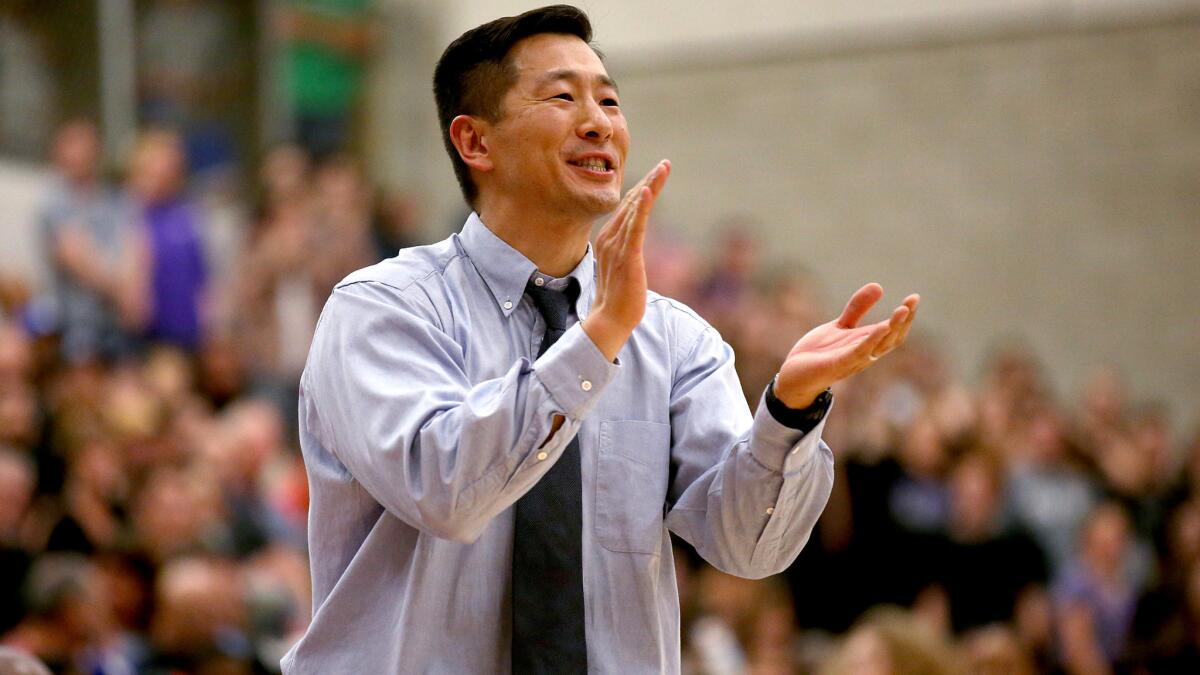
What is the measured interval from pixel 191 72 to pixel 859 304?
7905 mm

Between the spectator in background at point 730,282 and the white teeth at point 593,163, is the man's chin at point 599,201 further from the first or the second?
the spectator in background at point 730,282

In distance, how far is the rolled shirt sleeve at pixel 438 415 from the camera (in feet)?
7.11

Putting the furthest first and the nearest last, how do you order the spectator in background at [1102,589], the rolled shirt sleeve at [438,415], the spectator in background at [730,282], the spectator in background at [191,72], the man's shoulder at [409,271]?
the spectator in background at [191,72]
the spectator in background at [730,282]
the spectator in background at [1102,589]
the man's shoulder at [409,271]
the rolled shirt sleeve at [438,415]

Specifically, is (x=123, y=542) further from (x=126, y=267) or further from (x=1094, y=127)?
(x=1094, y=127)

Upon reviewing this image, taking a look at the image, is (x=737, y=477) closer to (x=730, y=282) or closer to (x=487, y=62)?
(x=487, y=62)

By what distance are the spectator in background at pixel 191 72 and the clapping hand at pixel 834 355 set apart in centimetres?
737

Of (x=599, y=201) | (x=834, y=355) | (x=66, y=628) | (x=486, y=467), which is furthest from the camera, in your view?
(x=66, y=628)

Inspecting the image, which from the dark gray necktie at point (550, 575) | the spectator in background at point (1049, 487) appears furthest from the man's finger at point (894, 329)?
the spectator in background at point (1049, 487)

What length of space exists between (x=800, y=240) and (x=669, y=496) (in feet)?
30.8

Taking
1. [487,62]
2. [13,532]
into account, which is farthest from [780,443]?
[13,532]

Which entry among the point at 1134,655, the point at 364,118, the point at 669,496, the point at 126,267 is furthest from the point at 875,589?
the point at 364,118

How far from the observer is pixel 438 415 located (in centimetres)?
223

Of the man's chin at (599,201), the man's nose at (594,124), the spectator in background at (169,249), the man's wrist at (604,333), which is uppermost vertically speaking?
the man's nose at (594,124)

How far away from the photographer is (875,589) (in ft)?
23.7
